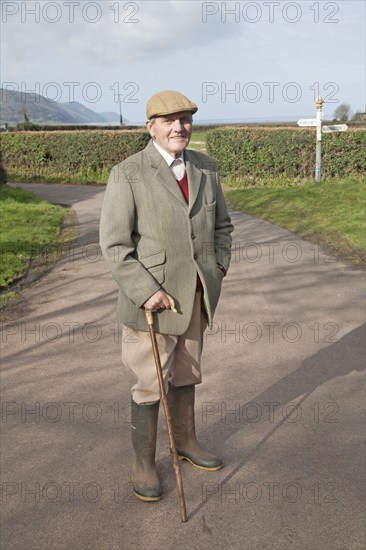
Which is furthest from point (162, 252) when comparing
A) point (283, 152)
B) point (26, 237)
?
point (283, 152)

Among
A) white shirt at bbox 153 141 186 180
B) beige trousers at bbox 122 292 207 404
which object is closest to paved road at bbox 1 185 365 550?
beige trousers at bbox 122 292 207 404

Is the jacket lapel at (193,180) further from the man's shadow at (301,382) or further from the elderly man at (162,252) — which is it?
the man's shadow at (301,382)

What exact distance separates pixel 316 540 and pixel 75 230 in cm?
1068

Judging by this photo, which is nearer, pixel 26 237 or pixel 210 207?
pixel 210 207

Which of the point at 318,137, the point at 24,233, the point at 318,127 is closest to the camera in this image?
the point at 24,233

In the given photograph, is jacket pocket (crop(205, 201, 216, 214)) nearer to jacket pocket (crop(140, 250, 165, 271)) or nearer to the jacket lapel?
the jacket lapel

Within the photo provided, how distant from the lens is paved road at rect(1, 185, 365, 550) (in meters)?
3.15

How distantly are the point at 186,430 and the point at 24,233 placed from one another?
29.3 feet

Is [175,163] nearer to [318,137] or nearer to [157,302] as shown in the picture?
[157,302]

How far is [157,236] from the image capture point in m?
3.32

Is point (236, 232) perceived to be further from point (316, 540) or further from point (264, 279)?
point (316, 540)

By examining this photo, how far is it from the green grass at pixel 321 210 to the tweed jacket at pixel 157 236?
618 centimetres

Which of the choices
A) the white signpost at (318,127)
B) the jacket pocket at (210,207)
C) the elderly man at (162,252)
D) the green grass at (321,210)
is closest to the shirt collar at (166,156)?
the elderly man at (162,252)

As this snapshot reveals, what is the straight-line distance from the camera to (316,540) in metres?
3.02
